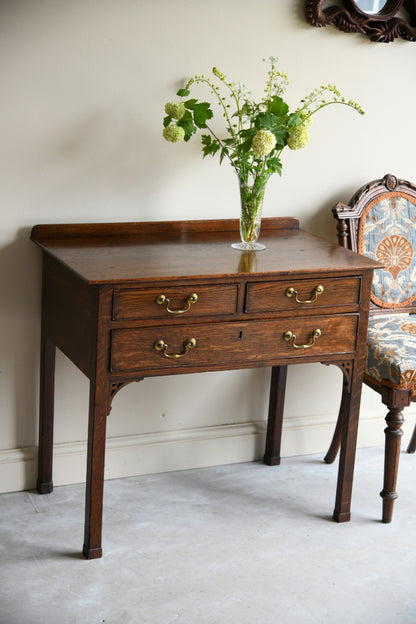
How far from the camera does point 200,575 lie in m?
2.32

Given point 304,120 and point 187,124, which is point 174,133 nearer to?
point 187,124

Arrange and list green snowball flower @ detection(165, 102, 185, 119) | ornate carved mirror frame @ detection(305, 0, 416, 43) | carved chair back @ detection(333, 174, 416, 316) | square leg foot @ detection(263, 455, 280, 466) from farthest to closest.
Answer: square leg foot @ detection(263, 455, 280, 466) → carved chair back @ detection(333, 174, 416, 316) → ornate carved mirror frame @ detection(305, 0, 416, 43) → green snowball flower @ detection(165, 102, 185, 119)

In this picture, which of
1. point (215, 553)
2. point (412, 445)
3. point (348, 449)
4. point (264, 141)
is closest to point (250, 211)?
point (264, 141)

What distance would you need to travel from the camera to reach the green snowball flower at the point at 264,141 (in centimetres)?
246

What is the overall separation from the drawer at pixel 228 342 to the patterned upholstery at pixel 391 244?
48 centimetres

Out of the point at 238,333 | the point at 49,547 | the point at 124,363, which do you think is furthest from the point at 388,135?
the point at 49,547

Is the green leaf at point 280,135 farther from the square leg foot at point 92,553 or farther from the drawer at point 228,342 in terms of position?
the square leg foot at point 92,553

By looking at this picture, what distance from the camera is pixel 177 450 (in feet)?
9.69

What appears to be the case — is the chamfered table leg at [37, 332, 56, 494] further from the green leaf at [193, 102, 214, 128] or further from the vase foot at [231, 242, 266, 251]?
the green leaf at [193, 102, 214, 128]

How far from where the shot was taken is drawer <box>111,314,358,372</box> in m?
2.27

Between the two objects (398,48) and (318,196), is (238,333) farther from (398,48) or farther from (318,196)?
(398,48)

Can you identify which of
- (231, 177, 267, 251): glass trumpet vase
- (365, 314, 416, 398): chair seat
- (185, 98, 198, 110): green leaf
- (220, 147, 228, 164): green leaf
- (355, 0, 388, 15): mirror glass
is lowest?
(365, 314, 416, 398): chair seat

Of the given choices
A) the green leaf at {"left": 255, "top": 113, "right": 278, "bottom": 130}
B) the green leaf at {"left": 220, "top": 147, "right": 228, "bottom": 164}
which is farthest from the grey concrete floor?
the green leaf at {"left": 255, "top": 113, "right": 278, "bottom": 130}

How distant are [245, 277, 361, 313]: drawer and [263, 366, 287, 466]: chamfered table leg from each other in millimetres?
540
